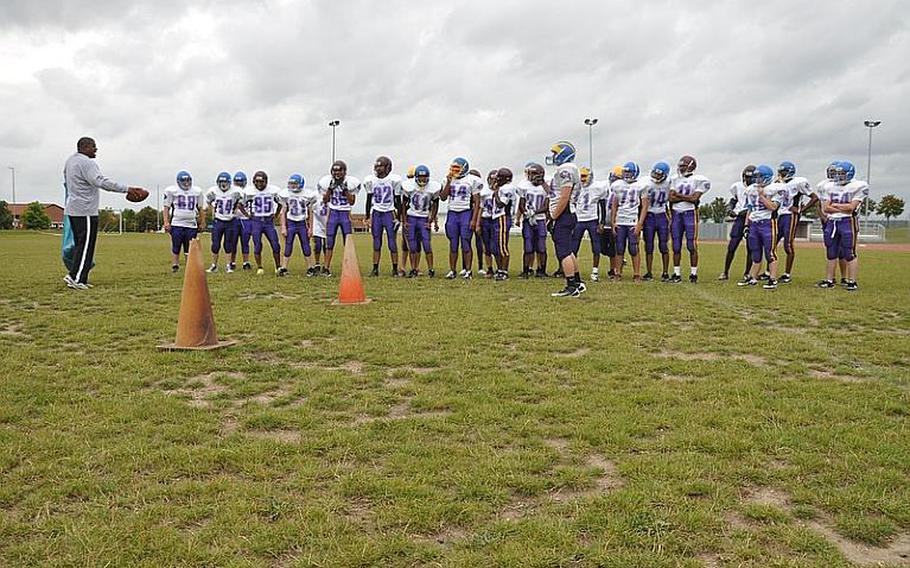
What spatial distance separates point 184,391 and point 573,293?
6.52 metres

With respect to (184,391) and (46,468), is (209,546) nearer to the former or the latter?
(46,468)

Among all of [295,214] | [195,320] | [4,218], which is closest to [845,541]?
[195,320]

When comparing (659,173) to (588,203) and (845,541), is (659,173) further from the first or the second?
(845,541)

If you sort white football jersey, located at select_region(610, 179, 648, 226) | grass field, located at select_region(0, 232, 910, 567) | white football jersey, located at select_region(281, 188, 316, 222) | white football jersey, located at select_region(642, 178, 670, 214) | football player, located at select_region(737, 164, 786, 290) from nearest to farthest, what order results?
grass field, located at select_region(0, 232, 910, 567) < football player, located at select_region(737, 164, 786, 290) < white football jersey, located at select_region(642, 178, 670, 214) < white football jersey, located at select_region(610, 179, 648, 226) < white football jersey, located at select_region(281, 188, 316, 222)

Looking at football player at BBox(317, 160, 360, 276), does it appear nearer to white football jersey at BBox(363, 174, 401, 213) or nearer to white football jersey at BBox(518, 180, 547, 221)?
white football jersey at BBox(363, 174, 401, 213)

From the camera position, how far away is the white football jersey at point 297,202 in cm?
1399

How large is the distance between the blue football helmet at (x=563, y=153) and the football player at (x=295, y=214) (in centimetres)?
552

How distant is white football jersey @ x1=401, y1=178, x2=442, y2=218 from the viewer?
13.3 metres

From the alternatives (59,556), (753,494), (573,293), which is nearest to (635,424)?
(753,494)

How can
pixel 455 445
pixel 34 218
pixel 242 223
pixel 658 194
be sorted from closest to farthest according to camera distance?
pixel 455 445
pixel 658 194
pixel 242 223
pixel 34 218

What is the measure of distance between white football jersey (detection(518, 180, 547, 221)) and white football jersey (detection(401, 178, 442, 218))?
1.57m

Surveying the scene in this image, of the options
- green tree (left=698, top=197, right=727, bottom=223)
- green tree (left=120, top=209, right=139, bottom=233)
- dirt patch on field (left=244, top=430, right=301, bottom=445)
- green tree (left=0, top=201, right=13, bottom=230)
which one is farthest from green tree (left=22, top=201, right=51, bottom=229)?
dirt patch on field (left=244, top=430, right=301, bottom=445)

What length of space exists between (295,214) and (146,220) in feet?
317

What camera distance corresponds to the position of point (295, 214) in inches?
551
